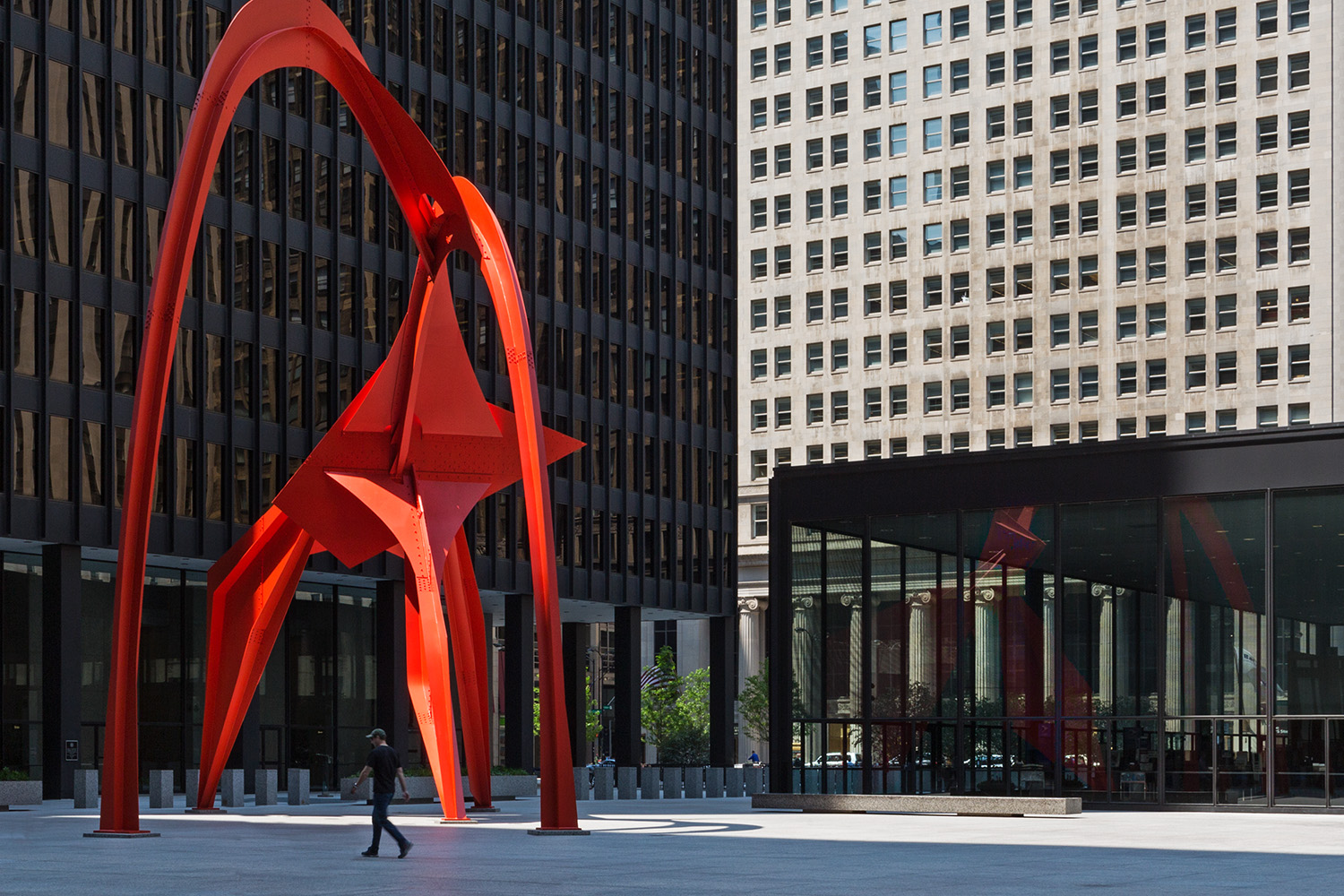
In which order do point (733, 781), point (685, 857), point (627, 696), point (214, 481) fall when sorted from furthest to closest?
1. point (627, 696)
2. point (733, 781)
3. point (214, 481)
4. point (685, 857)

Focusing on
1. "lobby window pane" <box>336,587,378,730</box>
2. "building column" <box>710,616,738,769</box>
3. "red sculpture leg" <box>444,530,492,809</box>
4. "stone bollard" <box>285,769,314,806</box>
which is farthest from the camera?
"building column" <box>710,616,738,769</box>

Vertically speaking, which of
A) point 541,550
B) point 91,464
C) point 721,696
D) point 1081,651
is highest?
point 91,464

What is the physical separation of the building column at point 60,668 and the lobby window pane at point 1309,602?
29.2 m

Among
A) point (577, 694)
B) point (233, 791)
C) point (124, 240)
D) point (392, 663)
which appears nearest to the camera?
point (233, 791)

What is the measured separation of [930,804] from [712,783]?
16.5 m

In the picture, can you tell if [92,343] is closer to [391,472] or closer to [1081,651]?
[391,472]

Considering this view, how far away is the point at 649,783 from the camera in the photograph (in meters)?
46.3

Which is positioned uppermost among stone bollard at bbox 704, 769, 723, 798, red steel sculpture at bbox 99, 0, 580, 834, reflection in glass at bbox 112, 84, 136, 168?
reflection in glass at bbox 112, 84, 136, 168

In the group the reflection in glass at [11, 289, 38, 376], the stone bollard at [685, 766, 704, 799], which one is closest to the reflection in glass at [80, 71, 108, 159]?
the reflection in glass at [11, 289, 38, 376]

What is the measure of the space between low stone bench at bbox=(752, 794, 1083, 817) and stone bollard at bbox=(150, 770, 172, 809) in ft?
41.1

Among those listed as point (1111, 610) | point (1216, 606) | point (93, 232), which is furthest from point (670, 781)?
point (93, 232)

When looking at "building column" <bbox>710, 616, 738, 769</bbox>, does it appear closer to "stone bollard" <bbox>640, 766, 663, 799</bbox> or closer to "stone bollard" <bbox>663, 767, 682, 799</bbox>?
"stone bollard" <bbox>663, 767, 682, 799</bbox>

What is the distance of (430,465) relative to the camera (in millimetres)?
29656

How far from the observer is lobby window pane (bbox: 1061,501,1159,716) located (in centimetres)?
3809
